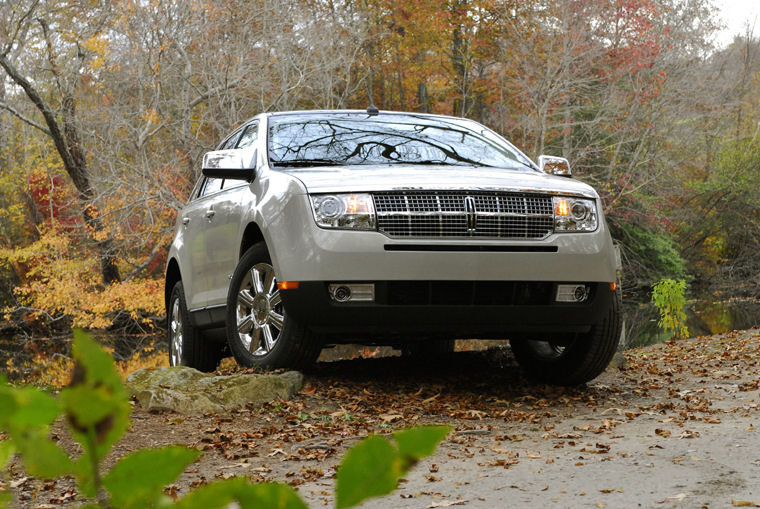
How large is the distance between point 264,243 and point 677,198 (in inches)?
1092

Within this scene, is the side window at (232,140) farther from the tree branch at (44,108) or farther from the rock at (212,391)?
the tree branch at (44,108)

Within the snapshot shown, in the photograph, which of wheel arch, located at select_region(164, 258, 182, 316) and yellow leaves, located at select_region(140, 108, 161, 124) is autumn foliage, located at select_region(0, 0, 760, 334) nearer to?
yellow leaves, located at select_region(140, 108, 161, 124)

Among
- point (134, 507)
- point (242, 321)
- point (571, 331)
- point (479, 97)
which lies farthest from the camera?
point (479, 97)

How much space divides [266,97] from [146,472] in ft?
75.0

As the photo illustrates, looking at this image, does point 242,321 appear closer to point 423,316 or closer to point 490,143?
point 423,316

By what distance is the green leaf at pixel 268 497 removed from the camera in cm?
47

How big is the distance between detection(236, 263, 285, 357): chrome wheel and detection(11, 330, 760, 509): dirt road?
455 millimetres

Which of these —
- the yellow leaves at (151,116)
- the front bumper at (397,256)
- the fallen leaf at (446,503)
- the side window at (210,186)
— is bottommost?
the fallen leaf at (446,503)

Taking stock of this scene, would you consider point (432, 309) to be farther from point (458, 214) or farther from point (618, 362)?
point (618, 362)

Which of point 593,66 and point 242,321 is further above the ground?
point 593,66

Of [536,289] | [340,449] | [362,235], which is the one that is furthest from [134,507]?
[536,289]

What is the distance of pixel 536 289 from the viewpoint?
19.1ft

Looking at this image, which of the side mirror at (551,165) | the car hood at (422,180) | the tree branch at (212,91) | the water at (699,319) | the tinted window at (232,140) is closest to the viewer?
the car hood at (422,180)

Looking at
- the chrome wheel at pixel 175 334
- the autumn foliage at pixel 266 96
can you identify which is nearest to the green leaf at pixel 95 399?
the chrome wheel at pixel 175 334
